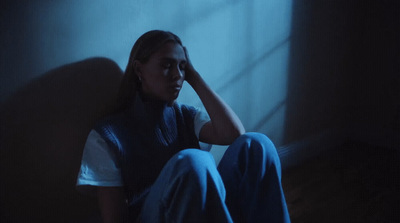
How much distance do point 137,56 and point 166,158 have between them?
0.39 metres

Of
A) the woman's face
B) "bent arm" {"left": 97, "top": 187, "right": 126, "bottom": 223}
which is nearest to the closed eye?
the woman's face

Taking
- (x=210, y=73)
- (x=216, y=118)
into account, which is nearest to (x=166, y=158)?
(x=216, y=118)

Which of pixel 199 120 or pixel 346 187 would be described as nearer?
pixel 199 120

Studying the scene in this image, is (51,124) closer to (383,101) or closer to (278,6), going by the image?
(278,6)

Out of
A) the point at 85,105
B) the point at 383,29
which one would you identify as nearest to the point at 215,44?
the point at 85,105

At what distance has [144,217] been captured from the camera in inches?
38.2

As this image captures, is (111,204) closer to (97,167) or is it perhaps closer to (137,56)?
(97,167)

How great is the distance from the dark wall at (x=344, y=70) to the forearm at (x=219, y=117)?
99 centimetres

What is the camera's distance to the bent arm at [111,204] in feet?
3.23

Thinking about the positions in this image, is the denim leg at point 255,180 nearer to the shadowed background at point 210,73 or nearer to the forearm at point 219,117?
the forearm at point 219,117

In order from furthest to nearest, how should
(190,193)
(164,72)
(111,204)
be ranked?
(164,72) → (111,204) → (190,193)

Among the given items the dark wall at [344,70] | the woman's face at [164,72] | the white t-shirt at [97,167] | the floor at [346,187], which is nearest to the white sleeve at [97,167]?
the white t-shirt at [97,167]

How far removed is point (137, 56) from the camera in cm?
112

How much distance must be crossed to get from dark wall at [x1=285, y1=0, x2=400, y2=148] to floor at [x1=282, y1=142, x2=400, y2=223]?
233 mm
